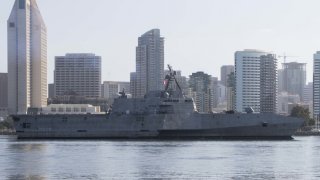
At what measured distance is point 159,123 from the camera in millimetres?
97625

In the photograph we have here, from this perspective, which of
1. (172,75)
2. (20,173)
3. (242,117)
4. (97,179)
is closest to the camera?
(97,179)

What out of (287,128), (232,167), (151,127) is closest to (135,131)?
(151,127)

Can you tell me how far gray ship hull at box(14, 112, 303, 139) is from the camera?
9606 centimetres

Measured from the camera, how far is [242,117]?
315 ft

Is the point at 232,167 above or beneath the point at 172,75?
beneath

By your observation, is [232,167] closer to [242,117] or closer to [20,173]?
[20,173]

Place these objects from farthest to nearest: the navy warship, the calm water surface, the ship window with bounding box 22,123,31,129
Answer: the ship window with bounding box 22,123,31,129
the navy warship
the calm water surface

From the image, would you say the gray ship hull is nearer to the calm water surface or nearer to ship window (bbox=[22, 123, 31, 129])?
ship window (bbox=[22, 123, 31, 129])

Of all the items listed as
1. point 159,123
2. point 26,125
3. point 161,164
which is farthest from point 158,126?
point 161,164

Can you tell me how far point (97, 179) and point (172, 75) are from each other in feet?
203

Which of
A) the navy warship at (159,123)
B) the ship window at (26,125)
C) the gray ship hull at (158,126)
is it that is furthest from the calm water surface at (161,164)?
the ship window at (26,125)

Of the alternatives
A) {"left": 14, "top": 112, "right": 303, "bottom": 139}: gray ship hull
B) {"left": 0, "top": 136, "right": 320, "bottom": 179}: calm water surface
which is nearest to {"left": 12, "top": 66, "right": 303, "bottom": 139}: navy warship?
{"left": 14, "top": 112, "right": 303, "bottom": 139}: gray ship hull

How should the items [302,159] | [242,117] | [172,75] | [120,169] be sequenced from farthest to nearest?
[172,75]
[242,117]
[302,159]
[120,169]

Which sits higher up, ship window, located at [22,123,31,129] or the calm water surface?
ship window, located at [22,123,31,129]
